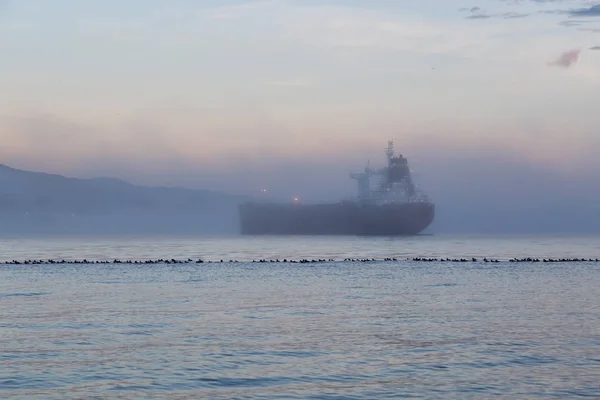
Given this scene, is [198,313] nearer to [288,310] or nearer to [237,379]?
[288,310]

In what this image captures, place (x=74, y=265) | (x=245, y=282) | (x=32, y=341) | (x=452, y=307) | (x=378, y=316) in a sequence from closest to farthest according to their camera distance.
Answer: (x=32, y=341) < (x=378, y=316) < (x=452, y=307) < (x=245, y=282) < (x=74, y=265)

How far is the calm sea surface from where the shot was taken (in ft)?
78.7

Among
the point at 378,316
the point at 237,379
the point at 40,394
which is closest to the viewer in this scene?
the point at 40,394

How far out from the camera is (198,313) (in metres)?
41.8

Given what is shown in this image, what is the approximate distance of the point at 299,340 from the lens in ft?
105

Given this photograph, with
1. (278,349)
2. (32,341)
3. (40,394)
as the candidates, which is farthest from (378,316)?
(40,394)

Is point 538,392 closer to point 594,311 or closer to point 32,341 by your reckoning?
point 32,341

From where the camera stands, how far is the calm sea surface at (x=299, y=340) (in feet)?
78.7

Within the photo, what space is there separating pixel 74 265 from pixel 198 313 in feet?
167

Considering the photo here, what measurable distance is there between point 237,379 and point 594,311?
80.9 ft

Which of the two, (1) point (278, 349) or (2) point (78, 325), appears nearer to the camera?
(1) point (278, 349)

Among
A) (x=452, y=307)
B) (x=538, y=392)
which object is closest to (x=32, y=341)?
(x=538, y=392)

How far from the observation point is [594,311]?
4306cm

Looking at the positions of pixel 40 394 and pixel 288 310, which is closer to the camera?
pixel 40 394
